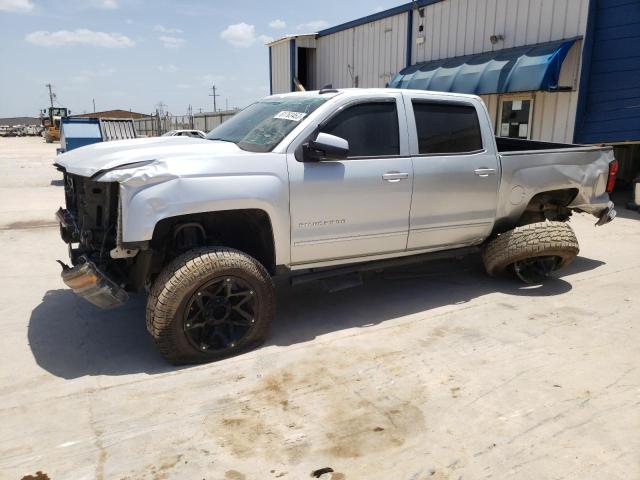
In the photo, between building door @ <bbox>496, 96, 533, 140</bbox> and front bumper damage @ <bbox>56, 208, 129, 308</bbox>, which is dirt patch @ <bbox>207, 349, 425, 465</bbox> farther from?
building door @ <bbox>496, 96, 533, 140</bbox>

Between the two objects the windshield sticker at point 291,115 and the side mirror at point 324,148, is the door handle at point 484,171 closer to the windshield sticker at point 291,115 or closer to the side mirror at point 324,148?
the side mirror at point 324,148

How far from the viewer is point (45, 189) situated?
40.5ft

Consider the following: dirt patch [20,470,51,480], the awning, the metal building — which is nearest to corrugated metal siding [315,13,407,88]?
the metal building

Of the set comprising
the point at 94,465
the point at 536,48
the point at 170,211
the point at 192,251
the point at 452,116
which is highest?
the point at 536,48

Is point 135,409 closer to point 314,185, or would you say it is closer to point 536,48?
point 314,185

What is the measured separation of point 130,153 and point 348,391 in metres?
2.16

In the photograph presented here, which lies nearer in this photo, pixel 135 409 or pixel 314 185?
pixel 135 409

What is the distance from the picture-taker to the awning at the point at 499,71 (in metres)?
10.5

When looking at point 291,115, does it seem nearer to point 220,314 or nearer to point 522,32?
point 220,314

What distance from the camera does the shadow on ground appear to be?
3.76 metres

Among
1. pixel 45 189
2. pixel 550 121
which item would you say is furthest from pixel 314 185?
pixel 45 189

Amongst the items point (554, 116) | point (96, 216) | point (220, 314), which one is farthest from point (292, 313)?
point (554, 116)

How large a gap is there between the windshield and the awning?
25.7 ft

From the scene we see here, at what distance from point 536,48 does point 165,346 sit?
10.8m
